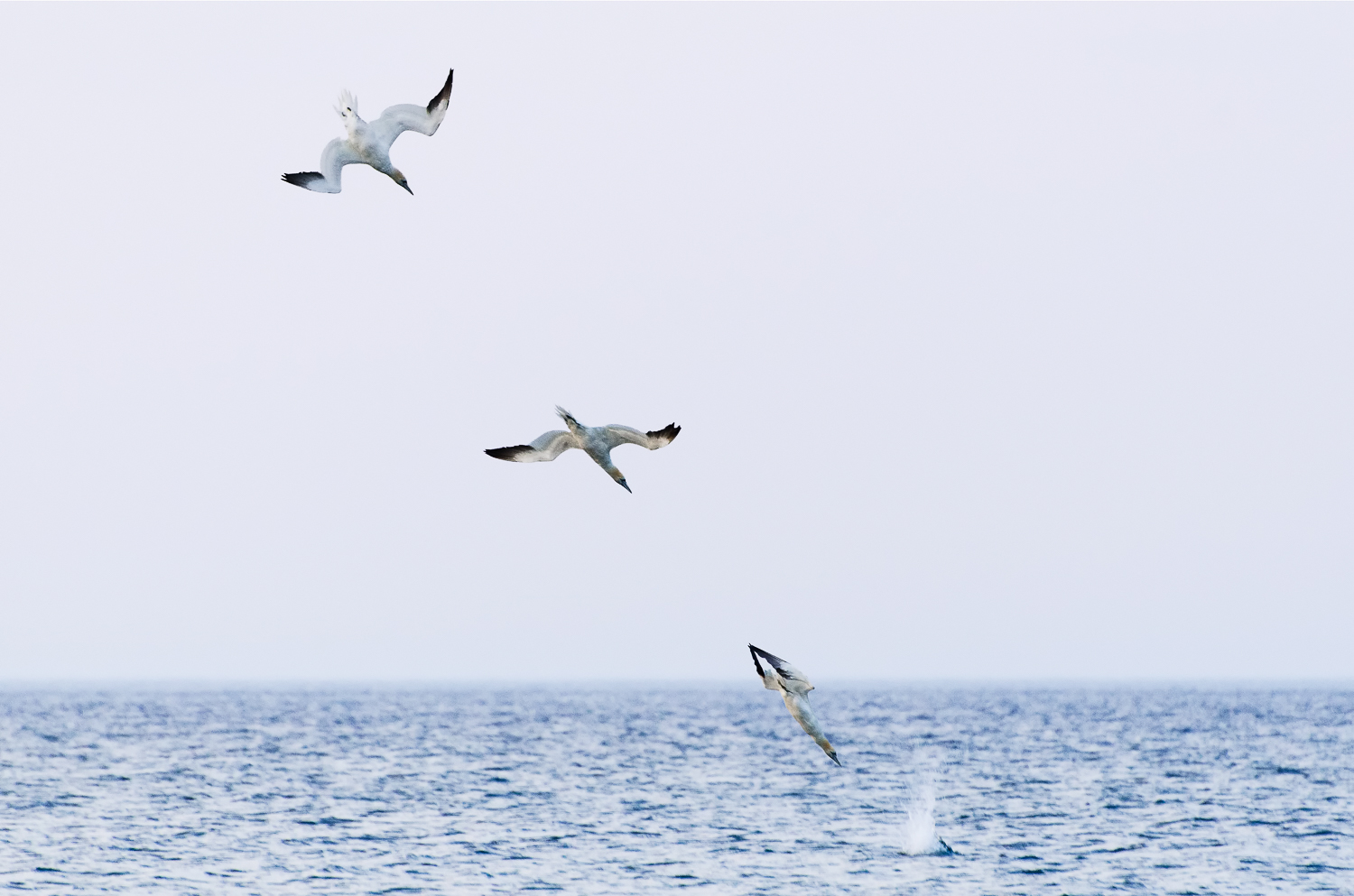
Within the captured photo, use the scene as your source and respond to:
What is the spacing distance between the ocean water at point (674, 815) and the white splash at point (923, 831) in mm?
130

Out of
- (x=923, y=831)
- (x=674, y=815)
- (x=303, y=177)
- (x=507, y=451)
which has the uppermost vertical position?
(x=303, y=177)

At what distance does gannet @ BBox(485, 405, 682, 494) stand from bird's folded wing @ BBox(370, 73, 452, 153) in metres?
4.00

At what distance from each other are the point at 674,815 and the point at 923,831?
326 inches

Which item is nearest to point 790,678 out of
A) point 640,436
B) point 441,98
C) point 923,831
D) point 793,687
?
point 793,687

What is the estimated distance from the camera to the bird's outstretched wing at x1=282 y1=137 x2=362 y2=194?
65.2ft

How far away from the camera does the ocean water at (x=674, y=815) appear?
37.1m

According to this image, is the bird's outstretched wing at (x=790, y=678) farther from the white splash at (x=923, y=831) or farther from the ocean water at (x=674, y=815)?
the white splash at (x=923, y=831)

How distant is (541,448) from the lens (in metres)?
19.0

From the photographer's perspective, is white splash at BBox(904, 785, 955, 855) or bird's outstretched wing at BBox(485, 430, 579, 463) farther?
white splash at BBox(904, 785, 955, 855)

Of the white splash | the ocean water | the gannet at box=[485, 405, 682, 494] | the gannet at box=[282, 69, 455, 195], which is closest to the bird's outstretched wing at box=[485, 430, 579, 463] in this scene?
the gannet at box=[485, 405, 682, 494]

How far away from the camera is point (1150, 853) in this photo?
41281mm

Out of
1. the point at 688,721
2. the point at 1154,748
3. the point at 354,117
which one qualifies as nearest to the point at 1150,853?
the point at 354,117

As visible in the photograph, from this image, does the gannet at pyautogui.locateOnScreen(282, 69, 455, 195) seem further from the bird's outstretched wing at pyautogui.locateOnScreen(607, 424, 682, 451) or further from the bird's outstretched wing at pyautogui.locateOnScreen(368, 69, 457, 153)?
the bird's outstretched wing at pyautogui.locateOnScreen(607, 424, 682, 451)

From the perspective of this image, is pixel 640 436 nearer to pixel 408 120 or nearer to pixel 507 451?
pixel 507 451
